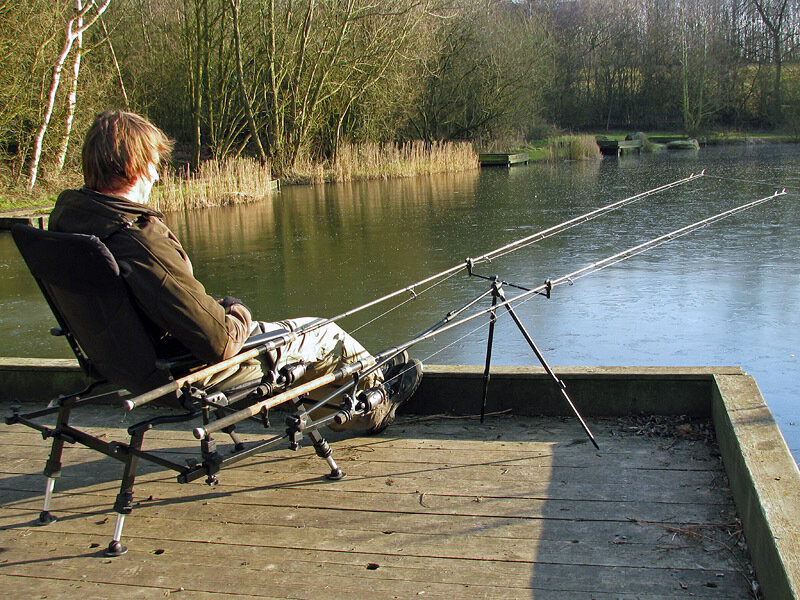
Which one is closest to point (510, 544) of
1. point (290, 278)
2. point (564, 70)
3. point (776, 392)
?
point (776, 392)

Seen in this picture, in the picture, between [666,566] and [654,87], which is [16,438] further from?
[654,87]

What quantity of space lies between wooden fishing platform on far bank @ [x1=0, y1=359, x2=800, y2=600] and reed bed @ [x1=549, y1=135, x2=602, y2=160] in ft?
87.8

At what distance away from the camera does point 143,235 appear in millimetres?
2193

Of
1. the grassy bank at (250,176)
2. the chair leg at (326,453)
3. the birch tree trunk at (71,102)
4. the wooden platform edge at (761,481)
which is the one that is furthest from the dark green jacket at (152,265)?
the birch tree trunk at (71,102)

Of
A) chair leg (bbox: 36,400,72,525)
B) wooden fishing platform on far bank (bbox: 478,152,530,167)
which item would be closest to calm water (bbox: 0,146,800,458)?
chair leg (bbox: 36,400,72,525)

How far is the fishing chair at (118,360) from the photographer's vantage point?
2.13 metres

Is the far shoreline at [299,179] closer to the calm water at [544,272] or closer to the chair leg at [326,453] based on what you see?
the calm water at [544,272]

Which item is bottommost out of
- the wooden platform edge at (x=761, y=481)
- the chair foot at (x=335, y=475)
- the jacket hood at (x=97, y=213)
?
the chair foot at (x=335, y=475)

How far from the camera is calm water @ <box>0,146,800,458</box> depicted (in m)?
5.95

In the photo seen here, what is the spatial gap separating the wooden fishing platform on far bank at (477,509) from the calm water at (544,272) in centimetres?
153

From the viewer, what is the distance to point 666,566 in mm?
2098

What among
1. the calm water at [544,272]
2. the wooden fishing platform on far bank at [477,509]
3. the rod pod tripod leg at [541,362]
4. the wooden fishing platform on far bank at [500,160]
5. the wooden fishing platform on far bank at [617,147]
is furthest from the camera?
the wooden fishing platform on far bank at [617,147]

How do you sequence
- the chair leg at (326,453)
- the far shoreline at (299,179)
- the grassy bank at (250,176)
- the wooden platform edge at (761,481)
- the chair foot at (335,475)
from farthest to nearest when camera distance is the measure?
1. the grassy bank at (250,176)
2. the far shoreline at (299,179)
3. the chair foot at (335,475)
4. the chair leg at (326,453)
5. the wooden platform edge at (761,481)

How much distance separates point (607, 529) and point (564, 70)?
45.6 m
